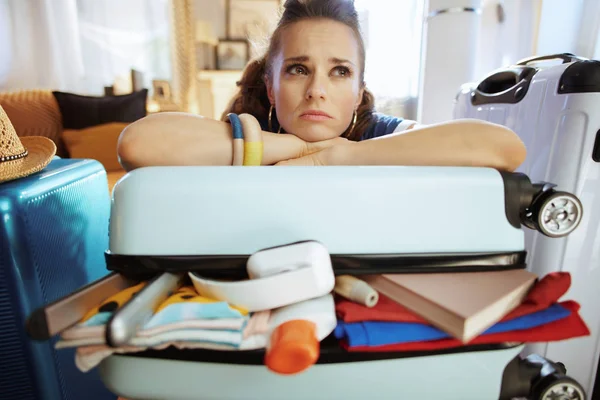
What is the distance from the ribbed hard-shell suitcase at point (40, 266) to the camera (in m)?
0.55

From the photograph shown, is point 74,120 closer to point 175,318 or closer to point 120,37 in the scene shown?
point 120,37

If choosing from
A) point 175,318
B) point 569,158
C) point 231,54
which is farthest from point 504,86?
point 231,54

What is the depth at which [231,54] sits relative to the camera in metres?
2.71

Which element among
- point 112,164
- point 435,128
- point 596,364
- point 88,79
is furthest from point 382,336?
point 88,79

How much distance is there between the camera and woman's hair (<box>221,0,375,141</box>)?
0.74 meters

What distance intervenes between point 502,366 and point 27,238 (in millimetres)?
669

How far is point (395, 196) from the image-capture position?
39cm

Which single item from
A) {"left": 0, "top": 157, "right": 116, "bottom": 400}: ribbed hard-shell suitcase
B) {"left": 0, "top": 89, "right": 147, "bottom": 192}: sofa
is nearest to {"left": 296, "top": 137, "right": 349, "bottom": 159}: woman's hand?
{"left": 0, "top": 157, "right": 116, "bottom": 400}: ribbed hard-shell suitcase

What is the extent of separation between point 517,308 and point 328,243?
20cm

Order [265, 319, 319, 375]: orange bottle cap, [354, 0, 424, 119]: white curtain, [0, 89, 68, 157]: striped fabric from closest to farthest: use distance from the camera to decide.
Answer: [265, 319, 319, 375]: orange bottle cap, [0, 89, 68, 157]: striped fabric, [354, 0, 424, 119]: white curtain

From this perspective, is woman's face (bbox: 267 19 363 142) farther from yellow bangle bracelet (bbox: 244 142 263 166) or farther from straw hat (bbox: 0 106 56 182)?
straw hat (bbox: 0 106 56 182)

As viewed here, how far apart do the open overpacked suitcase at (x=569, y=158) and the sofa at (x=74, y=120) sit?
1702 millimetres

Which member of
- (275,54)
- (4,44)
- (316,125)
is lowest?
(316,125)

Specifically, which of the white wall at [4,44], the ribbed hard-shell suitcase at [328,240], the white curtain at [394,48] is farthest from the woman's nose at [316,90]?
the white wall at [4,44]
